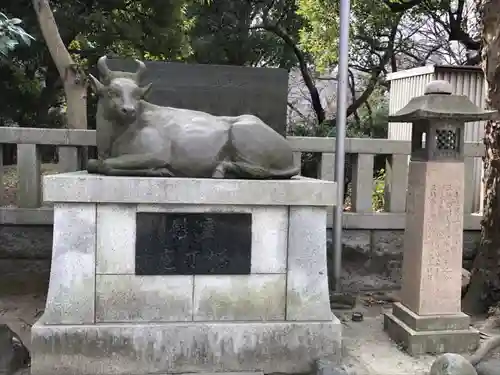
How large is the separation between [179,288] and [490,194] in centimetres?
351

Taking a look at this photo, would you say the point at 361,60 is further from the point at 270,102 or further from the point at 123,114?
the point at 123,114

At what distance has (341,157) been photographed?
5.97m

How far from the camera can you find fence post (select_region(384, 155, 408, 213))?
644cm

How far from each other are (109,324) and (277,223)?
1.49 metres

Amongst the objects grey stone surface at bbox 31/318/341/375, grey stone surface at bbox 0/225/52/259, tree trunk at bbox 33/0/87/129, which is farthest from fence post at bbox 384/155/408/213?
grey stone surface at bbox 0/225/52/259

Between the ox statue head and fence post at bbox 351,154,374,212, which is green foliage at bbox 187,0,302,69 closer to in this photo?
fence post at bbox 351,154,374,212

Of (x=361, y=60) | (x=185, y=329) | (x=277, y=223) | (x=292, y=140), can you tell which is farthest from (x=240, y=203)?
(x=361, y=60)

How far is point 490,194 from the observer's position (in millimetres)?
5730

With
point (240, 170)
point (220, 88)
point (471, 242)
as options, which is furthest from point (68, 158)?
point (471, 242)

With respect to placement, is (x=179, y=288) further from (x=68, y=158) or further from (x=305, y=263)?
(x=68, y=158)

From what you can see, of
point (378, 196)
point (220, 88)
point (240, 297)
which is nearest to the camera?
point (240, 297)

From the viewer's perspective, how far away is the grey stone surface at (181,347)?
13.2 ft

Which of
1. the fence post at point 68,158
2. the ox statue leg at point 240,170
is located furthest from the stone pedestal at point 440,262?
the fence post at point 68,158

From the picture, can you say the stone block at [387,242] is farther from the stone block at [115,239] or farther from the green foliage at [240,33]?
the green foliage at [240,33]
